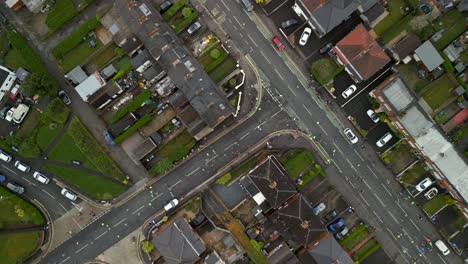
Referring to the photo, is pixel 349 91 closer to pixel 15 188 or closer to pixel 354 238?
pixel 354 238

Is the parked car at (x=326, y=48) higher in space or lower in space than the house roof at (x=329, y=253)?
higher

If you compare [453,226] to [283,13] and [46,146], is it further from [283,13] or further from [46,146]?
[46,146]

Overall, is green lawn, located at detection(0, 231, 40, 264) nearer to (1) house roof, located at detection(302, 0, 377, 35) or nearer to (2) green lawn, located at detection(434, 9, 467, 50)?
(1) house roof, located at detection(302, 0, 377, 35)

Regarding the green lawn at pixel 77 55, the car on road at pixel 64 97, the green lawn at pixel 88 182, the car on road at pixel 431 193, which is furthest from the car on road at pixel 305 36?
the car on road at pixel 64 97

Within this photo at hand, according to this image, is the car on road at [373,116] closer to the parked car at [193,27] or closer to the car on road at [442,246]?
the car on road at [442,246]

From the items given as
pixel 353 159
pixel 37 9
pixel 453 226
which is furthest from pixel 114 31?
pixel 453 226
